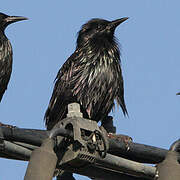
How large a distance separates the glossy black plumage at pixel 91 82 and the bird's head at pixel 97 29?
76 millimetres

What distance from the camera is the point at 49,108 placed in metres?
8.04

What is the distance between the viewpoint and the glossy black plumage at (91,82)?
7922 millimetres

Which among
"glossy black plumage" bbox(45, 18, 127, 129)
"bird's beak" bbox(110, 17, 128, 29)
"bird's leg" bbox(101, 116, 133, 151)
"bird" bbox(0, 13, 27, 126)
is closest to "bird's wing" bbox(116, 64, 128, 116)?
"glossy black plumage" bbox(45, 18, 127, 129)

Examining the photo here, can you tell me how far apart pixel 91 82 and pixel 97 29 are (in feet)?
4.20

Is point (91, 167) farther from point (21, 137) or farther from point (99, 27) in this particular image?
point (99, 27)

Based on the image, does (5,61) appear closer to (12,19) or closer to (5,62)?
(5,62)

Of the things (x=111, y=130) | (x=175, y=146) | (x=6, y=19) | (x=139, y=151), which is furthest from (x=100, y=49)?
(x=175, y=146)

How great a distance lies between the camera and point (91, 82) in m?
7.98

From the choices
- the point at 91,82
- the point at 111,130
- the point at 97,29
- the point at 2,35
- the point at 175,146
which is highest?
the point at 97,29

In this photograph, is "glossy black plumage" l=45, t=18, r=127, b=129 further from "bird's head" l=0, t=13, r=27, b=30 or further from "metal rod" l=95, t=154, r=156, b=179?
"metal rod" l=95, t=154, r=156, b=179

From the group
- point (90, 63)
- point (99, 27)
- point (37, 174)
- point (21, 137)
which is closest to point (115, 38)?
point (99, 27)

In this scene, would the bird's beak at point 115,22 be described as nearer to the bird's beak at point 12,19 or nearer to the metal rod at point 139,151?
the bird's beak at point 12,19

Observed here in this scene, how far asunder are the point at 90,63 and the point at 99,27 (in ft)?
3.15

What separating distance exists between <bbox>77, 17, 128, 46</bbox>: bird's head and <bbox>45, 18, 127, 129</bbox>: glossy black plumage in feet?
0.25
